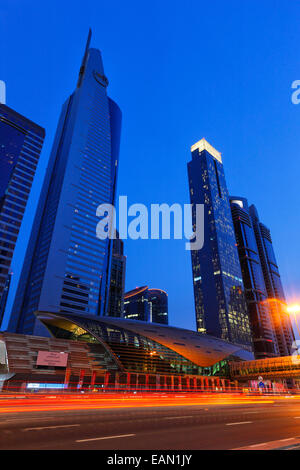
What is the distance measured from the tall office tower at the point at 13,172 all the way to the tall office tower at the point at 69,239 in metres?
18.1

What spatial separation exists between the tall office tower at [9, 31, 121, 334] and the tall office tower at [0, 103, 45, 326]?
713 inches

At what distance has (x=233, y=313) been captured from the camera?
641 ft

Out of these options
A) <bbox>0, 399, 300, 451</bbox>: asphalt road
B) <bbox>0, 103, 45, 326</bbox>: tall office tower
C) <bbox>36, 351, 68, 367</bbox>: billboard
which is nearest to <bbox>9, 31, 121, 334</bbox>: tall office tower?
<bbox>0, 103, 45, 326</bbox>: tall office tower

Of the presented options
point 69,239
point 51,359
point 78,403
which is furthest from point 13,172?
point 78,403

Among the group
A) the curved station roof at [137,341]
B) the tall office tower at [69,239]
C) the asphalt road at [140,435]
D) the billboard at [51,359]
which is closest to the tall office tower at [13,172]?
the tall office tower at [69,239]

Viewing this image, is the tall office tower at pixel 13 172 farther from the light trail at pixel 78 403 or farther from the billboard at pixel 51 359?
the light trail at pixel 78 403

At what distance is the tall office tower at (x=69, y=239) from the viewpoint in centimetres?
14750

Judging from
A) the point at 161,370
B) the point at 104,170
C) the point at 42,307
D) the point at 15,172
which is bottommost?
the point at 161,370

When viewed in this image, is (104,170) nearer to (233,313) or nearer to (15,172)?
(15,172)

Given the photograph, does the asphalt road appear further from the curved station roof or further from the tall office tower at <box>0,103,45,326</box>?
the tall office tower at <box>0,103,45,326</box>

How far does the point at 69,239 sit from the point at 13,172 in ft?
158

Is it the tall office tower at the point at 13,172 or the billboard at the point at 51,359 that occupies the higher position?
the tall office tower at the point at 13,172

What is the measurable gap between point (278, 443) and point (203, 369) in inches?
3576
